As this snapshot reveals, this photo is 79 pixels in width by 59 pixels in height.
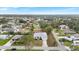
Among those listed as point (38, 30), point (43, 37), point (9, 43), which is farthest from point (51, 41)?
point (9, 43)

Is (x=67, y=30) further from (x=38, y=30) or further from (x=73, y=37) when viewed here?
(x=38, y=30)

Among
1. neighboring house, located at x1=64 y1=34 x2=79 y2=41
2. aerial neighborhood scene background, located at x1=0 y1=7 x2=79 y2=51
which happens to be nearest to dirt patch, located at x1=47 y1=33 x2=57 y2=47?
aerial neighborhood scene background, located at x1=0 y1=7 x2=79 y2=51

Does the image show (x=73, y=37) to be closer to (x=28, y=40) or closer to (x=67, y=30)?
(x=67, y=30)

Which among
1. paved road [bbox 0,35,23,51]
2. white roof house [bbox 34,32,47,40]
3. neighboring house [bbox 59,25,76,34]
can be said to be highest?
neighboring house [bbox 59,25,76,34]

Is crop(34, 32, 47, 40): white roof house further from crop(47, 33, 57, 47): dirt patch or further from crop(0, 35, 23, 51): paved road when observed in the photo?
crop(0, 35, 23, 51): paved road

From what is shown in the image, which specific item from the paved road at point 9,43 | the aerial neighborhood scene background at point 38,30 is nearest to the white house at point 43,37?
the aerial neighborhood scene background at point 38,30

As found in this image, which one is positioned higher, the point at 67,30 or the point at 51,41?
the point at 67,30

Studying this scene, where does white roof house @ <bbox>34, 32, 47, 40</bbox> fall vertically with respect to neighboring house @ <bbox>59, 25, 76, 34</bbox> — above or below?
below
